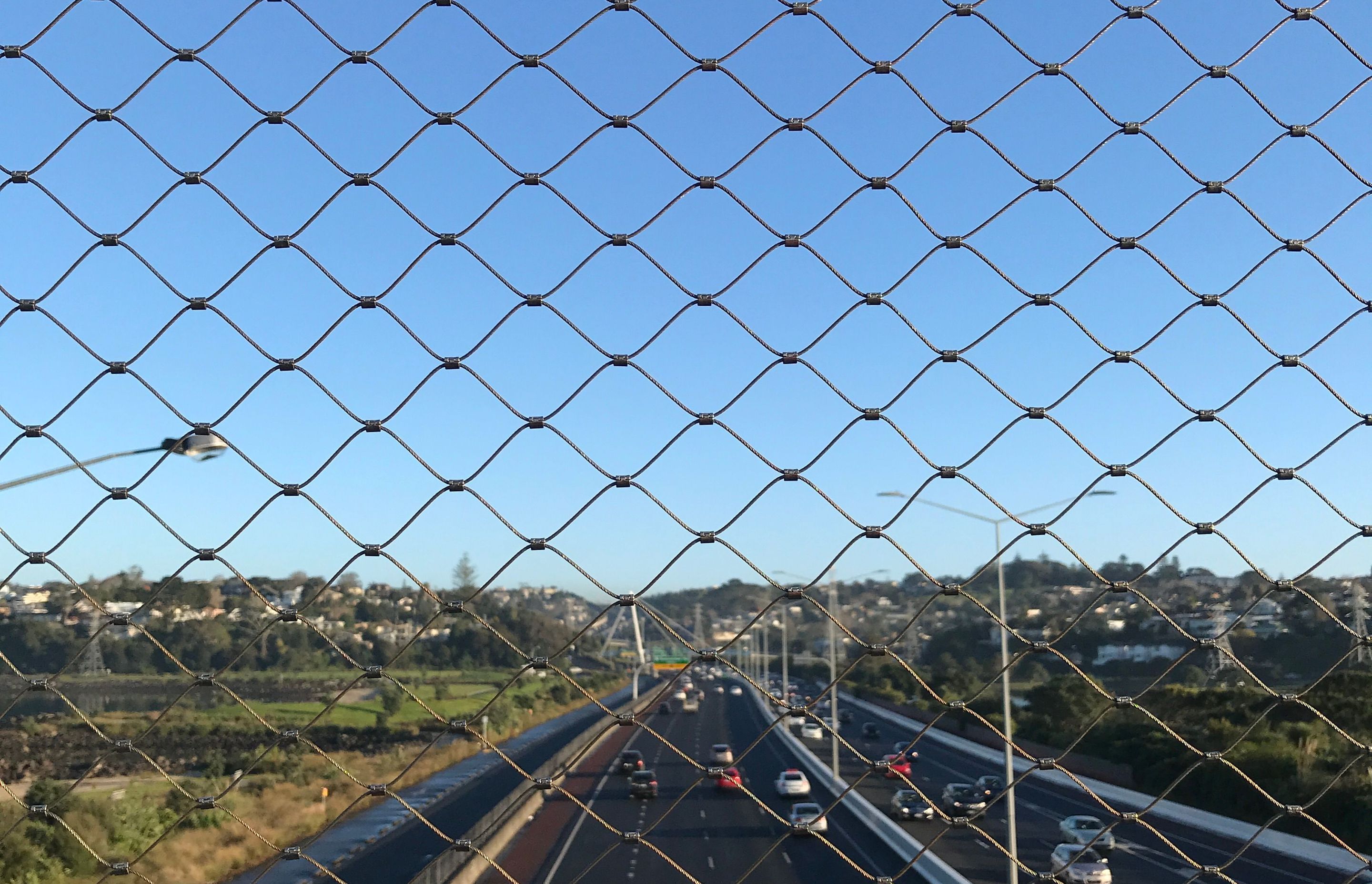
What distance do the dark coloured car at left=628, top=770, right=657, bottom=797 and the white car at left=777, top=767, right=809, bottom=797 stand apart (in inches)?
128

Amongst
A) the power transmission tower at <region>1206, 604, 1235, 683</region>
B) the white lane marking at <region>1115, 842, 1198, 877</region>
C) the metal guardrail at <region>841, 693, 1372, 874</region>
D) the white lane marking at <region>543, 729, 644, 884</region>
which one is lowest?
the white lane marking at <region>543, 729, 644, 884</region>

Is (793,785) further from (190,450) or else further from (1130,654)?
(190,450)

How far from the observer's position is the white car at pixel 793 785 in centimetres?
2262

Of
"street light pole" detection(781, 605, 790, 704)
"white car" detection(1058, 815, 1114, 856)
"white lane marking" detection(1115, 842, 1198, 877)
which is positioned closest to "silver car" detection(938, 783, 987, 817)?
"white car" detection(1058, 815, 1114, 856)

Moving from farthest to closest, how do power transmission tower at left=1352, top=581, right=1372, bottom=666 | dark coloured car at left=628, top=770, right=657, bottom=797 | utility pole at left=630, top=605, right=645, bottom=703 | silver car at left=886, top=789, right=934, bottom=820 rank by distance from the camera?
utility pole at left=630, top=605, right=645, bottom=703 < dark coloured car at left=628, top=770, right=657, bottom=797 < silver car at left=886, top=789, right=934, bottom=820 < power transmission tower at left=1352, top=581, right=1372, bottom=666

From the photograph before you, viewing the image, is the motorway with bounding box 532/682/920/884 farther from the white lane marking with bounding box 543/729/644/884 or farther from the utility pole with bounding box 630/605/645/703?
the utility pole with bounding box 630/605/645/703

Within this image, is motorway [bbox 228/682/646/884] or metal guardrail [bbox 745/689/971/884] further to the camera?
motorway [bbox 228/682/646/884]

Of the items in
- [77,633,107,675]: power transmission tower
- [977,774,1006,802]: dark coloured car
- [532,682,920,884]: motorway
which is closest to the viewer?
[77,633,107,675]: power transmission tower

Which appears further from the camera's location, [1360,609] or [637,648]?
[637,648]

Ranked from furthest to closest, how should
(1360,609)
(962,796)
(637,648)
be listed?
(637,648) < (962,796) < (1360,609)

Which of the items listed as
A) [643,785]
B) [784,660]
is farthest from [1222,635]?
[784,660]

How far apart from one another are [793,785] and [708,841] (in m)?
2.99

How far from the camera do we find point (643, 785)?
2475 cm

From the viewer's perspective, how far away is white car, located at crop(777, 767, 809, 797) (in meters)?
22.6
